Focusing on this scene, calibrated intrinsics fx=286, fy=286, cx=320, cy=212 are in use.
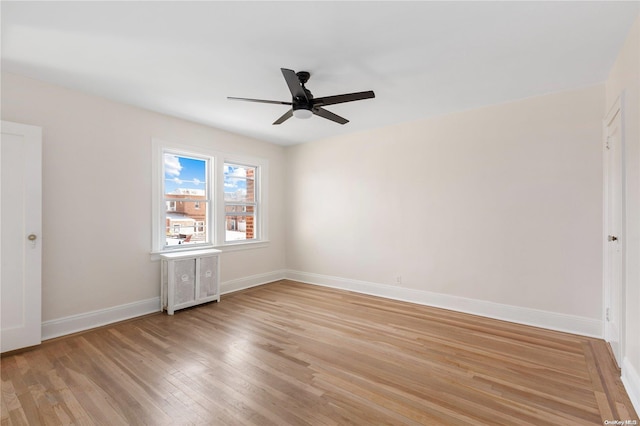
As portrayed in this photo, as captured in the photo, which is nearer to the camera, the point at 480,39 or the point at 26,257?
the point at 480,39

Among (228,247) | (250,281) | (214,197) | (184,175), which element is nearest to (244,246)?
(228,247)

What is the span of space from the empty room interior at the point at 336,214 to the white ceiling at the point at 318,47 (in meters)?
0.02

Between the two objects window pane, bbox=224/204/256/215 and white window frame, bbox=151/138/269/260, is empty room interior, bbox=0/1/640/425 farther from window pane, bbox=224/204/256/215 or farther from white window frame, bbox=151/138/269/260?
window pane, bbox=224/204/256/215

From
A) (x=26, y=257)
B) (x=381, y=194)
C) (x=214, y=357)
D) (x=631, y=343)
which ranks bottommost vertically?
(x=214, y=357)

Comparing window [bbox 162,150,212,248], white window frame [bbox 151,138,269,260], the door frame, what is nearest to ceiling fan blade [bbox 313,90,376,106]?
the door frame

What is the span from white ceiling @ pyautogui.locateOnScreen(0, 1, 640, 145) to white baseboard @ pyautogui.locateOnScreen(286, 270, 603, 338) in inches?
102

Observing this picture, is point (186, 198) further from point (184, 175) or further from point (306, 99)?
point (306, 99)

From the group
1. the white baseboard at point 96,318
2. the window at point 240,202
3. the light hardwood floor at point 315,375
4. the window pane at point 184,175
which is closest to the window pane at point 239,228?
the window at point 240,202

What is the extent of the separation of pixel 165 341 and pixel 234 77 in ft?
9.28

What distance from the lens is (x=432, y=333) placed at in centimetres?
316

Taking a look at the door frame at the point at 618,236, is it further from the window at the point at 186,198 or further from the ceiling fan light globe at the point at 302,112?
the window at the point at 186,198

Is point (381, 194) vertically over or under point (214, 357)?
over

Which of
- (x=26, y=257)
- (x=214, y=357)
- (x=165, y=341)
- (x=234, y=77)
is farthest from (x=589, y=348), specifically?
(x=26, y=257)

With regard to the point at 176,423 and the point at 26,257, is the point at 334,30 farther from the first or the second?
the point at 26,257
